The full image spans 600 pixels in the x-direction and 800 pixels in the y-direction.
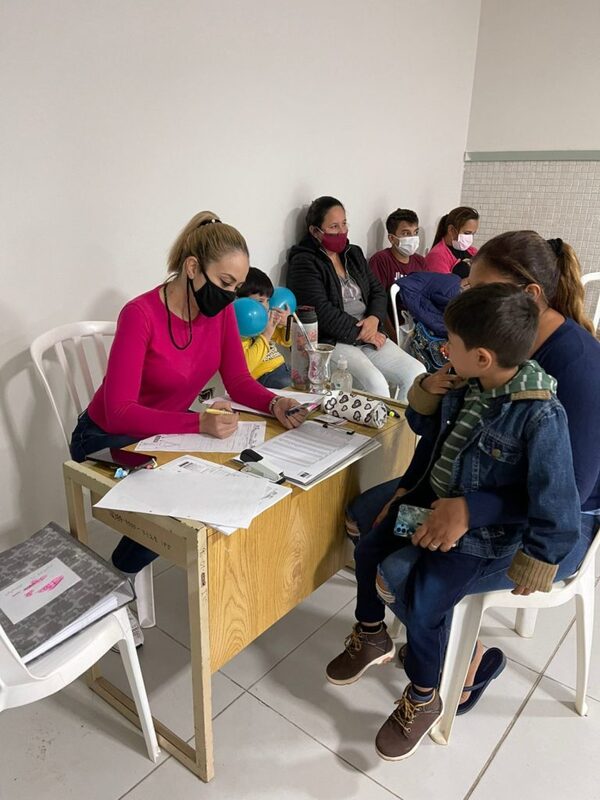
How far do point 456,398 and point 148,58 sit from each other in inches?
64.3

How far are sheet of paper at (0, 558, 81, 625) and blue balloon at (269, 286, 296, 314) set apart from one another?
149 centimetres

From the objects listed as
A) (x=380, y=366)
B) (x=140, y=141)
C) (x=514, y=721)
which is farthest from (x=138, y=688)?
(x=380, y=366)

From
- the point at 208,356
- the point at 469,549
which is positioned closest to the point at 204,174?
the point at 208,356

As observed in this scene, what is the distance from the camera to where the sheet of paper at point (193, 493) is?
119cm

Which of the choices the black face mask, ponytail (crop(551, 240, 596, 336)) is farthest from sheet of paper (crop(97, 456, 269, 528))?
ponytail (crop(551, 240, 596, 336))

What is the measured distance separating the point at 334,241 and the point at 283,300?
1.68ft

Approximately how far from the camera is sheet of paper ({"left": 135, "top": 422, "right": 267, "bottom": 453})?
1468 mm

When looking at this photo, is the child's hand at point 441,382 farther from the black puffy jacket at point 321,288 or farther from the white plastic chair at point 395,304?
the white plastic chair at point 395,304

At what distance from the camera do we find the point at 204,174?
237cm

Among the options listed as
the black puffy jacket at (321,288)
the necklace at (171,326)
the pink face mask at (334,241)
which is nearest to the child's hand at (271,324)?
the black puffy jacket at (321,288)

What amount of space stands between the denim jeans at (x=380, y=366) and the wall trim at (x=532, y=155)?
6.58ft

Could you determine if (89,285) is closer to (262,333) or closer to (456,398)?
(262,333)

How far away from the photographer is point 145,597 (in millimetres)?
1812

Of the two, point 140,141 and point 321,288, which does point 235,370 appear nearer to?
point 140,141
